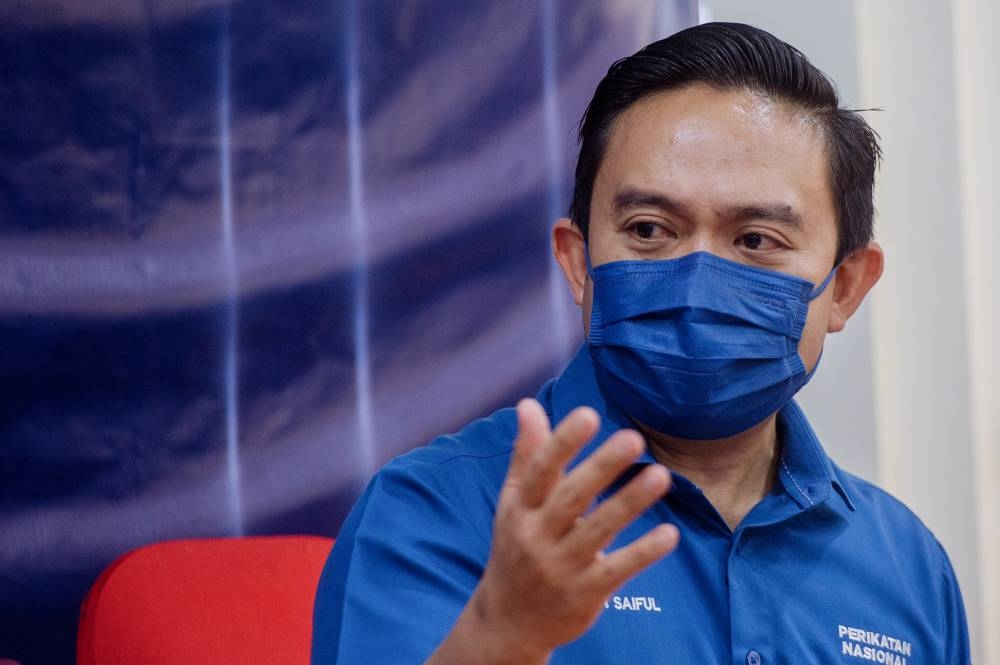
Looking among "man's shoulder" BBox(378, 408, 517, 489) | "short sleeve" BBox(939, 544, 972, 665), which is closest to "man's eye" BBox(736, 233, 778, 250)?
"man's shoulder" BBox(378, 408, 517, 489)

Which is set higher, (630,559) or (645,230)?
(645,230)

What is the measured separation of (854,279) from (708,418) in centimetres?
38

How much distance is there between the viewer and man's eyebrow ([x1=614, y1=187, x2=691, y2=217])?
4.81ft

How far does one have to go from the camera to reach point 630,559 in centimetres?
89

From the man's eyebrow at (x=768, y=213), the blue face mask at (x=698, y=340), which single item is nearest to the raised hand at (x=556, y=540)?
the blue face mask at (x=698, y=340)

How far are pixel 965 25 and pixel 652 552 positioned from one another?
2.42 m

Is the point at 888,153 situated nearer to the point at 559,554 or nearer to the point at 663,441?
the point at 663,441

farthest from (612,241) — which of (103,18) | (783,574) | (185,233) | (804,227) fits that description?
(103,18)

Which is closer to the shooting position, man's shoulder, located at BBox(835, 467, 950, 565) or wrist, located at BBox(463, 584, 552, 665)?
wrist, located at BBox(463, 584, 552, 665)

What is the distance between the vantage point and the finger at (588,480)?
0.86 m

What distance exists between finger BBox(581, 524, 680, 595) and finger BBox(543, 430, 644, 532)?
4cm

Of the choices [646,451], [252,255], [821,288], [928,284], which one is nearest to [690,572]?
[646,451]

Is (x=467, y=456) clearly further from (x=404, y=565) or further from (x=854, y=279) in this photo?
(x=854, y=279)

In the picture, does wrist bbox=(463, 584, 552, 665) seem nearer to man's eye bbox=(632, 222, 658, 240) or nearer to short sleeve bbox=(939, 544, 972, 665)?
man's eye bbox=(632, 222, 658, 240)
